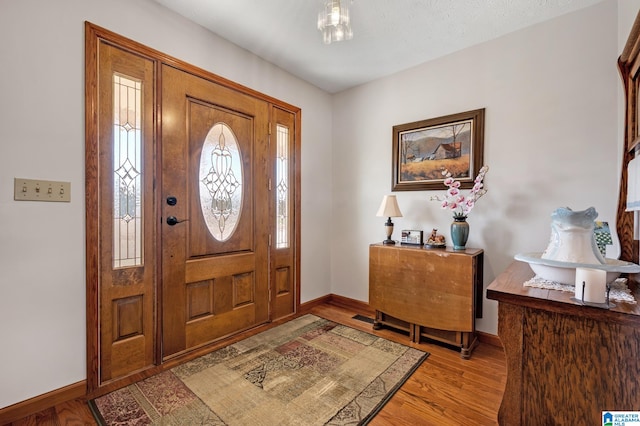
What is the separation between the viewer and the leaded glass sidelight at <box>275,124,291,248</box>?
276 centimetres

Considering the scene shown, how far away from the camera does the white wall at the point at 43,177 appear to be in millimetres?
1415

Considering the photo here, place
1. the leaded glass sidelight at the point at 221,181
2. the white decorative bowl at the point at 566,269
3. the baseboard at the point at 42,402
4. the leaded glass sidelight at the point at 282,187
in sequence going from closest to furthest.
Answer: the white decorative bowl at the point at 566,269, the baseboard at the point at 42,402, the leaded glass sidelight at the point at 221,181, the leaded glass sidelight at the point at 282,187

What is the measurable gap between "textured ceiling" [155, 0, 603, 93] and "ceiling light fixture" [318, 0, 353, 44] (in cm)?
40

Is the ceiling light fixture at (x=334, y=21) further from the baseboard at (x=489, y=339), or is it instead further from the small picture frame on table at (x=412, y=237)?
the baseboard at (x=489, y=339)

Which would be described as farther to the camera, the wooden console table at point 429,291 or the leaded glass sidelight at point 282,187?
the leaded glass sidelight at point 282,187

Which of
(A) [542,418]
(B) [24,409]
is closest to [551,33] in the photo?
(A) [542,418]

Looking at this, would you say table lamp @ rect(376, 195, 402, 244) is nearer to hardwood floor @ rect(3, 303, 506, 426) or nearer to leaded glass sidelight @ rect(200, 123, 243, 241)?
hardwood floor @ rect(3, 303, 506, 426)

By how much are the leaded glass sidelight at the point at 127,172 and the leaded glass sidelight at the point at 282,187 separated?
3.93 feet

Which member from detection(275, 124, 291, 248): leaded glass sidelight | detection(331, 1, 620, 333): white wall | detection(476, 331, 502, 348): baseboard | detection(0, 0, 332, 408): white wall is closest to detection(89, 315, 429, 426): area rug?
detection(0, 0, 332, 408): white wall

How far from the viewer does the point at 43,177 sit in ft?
4.97

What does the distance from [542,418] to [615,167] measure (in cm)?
178

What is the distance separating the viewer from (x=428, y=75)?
8.64ft

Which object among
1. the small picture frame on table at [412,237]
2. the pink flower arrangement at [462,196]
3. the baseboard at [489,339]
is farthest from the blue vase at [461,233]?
the baseboard at [489,339]

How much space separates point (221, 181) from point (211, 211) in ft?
0.86
